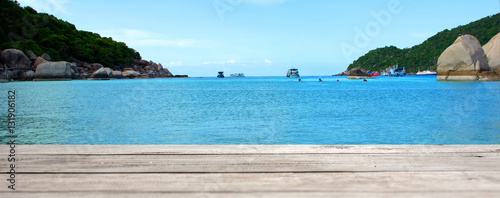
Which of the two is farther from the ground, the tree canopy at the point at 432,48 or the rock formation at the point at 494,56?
the tree canopy at the point at 432,48

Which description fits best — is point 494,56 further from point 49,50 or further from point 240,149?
point 49,50

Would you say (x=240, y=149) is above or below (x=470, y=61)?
below

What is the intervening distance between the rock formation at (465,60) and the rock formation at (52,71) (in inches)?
3221

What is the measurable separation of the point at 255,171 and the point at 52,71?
8912 centimetres

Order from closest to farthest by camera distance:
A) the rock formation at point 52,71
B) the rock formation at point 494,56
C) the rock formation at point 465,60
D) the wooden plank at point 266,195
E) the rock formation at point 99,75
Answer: the wooden plank at point 266,195
the rock formation at point 465,60
the rock formation at point 494,56
the rock formation at point 52,71
the rock formation at point 99,75

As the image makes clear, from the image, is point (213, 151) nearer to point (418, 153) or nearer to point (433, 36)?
point (418, 153)

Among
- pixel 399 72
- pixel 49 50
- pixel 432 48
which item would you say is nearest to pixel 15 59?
pixel 49 50

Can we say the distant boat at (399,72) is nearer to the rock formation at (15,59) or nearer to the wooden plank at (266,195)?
the rock formation at (15,59)

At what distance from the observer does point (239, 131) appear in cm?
1603

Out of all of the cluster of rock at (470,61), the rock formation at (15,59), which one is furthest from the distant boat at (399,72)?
the rock formation at (15,59)

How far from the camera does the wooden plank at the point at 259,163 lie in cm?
271

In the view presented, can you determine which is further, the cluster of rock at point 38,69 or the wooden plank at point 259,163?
the cluster of rock at point 38,69

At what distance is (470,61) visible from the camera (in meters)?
66.0

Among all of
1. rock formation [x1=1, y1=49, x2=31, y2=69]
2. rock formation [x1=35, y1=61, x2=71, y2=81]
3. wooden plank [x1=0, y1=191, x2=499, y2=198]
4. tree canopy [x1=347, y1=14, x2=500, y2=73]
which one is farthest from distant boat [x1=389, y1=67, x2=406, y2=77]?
wooden plank [x1=0, y1=191, x2=499, y2=198]
